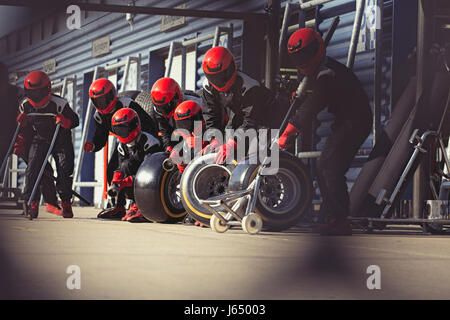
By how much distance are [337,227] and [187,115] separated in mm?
1755

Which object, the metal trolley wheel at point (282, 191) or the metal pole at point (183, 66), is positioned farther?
the metal pole at point (183, 66)

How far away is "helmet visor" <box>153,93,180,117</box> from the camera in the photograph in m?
6.58

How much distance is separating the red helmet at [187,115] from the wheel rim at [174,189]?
41cm

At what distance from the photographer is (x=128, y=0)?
973 centimetres

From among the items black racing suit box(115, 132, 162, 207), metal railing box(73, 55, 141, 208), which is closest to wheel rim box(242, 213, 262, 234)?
black racing suit box(115, 132, 162, 207)

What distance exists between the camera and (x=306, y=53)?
4961 millimetres

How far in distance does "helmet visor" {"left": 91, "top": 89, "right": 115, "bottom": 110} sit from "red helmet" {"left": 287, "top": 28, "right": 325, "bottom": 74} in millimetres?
2519

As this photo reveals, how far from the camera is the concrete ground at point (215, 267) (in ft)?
6.77

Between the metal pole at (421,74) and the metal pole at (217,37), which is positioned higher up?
the metal pole at (217,37)

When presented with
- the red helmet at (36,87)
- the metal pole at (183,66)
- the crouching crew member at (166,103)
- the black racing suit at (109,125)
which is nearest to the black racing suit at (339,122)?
the crouching crew member at (166,103)

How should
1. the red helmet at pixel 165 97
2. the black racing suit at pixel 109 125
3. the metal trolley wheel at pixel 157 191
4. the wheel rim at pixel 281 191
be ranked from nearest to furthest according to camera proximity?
the wheel rim at pixel 281 191
the metal trolley wheel at pixel 157 191
the red helmet at pixel 165 97
the black racing suit at pixel 109 125

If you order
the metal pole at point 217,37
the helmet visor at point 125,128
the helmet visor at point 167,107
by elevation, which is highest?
the metal pole at point 217,37

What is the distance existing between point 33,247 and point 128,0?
21.6 ft

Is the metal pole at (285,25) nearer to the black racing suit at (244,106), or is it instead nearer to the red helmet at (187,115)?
the red helmet at (187,115)
